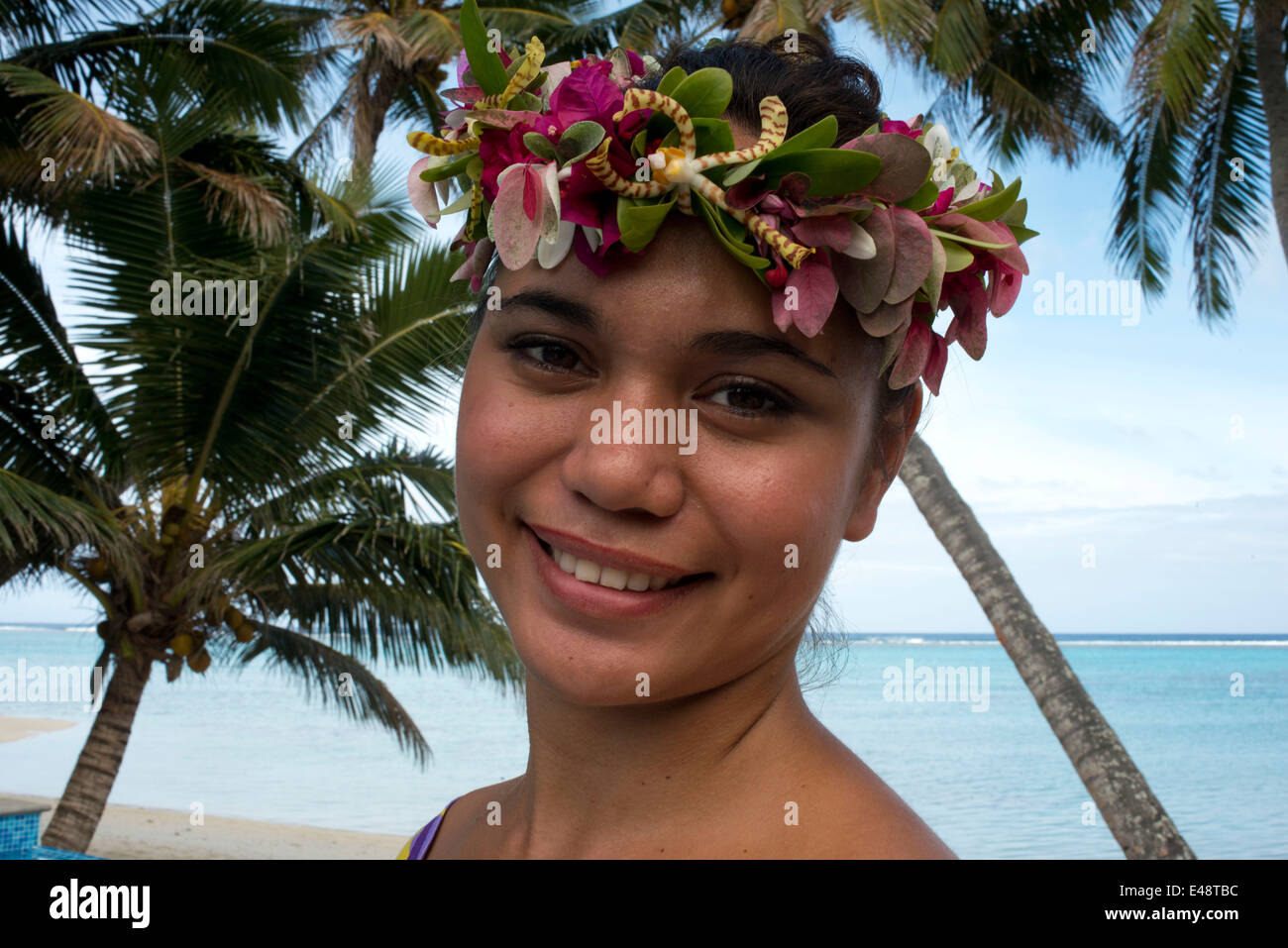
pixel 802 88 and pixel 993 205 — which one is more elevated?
pixel 802 88

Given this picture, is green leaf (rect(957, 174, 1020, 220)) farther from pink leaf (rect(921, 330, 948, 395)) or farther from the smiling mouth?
the smiling mouth

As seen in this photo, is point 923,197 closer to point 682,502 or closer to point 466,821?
point 682,502

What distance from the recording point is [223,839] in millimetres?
25641

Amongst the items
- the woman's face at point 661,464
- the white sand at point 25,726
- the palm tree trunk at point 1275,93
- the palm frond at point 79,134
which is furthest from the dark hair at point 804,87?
the white sand at point 25,726

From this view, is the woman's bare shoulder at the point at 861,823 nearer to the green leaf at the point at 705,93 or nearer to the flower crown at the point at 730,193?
the flower crown at the point at 730,193

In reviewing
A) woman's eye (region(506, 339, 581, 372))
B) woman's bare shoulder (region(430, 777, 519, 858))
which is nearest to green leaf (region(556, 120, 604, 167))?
woman's eye (region(506, 339, 581, 372))

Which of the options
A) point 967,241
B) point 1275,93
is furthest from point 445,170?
point 1275,93

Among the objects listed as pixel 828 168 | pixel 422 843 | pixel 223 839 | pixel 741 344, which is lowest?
pixel 223 839

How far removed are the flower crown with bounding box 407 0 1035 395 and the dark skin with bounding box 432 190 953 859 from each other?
40 mm

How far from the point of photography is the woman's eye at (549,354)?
4.96ft

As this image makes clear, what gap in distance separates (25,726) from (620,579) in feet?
153
